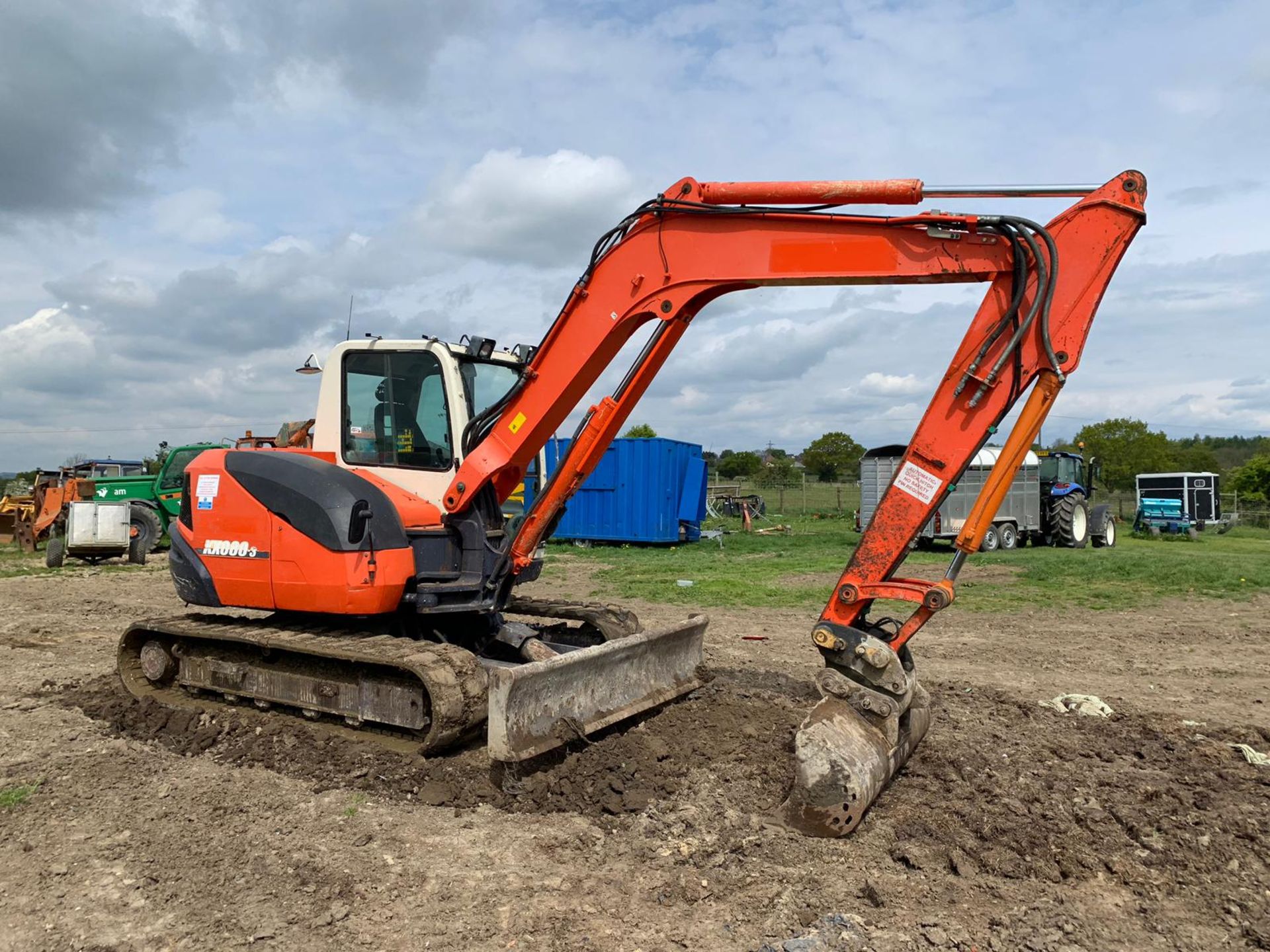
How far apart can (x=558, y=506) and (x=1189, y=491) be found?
96.0ft

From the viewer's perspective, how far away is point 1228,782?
524 centimetres

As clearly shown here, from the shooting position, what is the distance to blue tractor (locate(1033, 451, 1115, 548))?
2295 cm

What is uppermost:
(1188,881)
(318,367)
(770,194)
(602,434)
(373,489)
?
(770,194)

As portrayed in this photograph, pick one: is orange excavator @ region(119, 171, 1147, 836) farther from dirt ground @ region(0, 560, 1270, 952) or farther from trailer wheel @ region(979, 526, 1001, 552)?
trailer wheel @ region(979, 526, 1001, 552)

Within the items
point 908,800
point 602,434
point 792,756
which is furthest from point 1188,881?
point 602,434

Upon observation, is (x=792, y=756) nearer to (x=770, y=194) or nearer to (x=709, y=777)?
(x=709, y=777)

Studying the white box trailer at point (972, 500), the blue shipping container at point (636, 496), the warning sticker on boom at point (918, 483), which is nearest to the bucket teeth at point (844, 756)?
the warning sticker on boom at point (918, 483)

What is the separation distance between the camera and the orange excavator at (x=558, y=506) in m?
4.79

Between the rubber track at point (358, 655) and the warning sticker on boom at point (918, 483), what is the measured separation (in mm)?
2725

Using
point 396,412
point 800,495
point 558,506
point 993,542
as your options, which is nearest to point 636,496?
point 993,542

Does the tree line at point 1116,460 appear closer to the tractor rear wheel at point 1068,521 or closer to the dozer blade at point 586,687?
the tractor rear wheel at point 1068,521

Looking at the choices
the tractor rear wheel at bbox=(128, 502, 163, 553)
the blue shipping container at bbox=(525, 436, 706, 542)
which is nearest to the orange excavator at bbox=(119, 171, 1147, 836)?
the tractor rear wheel at bbox=(128, 502, 163, 553)

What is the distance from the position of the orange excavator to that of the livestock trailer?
27890 mm

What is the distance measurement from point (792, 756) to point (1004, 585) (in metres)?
10.9
